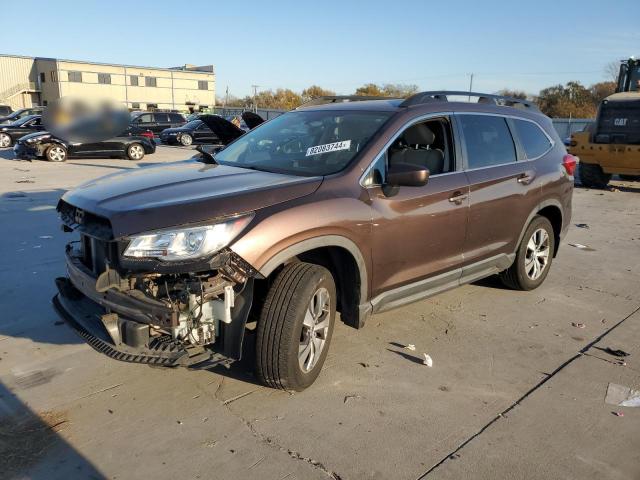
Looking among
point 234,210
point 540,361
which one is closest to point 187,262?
point 234,210

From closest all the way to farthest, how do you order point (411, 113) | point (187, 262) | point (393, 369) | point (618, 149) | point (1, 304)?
point (187, 262)
point (393, 369)
point (411, 113)
point (1, 304)
point (618, 149)

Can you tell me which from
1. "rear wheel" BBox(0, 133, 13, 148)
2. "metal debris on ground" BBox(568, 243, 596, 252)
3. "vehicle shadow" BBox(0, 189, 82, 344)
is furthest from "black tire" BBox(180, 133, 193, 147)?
"metal debris on ground" BBox(568, 243, 596, 252)

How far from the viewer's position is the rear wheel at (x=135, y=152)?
18.4m

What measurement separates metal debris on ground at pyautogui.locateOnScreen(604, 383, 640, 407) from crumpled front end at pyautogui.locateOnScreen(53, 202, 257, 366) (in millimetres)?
2435

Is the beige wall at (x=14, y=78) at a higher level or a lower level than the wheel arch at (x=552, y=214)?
higher

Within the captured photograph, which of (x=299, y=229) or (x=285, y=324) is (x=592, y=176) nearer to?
(x=299, y=229)

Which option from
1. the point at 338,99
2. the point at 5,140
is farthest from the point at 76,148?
the point at 338,99

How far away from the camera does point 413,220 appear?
383 centimetres

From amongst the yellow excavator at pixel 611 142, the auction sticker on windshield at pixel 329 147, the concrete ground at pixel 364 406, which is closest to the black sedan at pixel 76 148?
the concrete ground at pixel 364 406

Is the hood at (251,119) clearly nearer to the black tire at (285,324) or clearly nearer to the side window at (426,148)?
the side window at (426,148)

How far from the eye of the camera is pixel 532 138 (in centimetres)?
532

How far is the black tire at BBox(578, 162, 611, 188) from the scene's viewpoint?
45.8 ft

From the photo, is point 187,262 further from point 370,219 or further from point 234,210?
point 370,219

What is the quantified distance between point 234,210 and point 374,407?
1.48m
